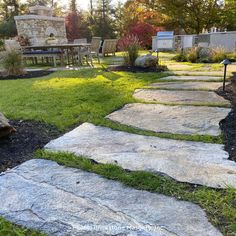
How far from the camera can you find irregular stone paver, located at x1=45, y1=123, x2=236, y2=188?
1730mm

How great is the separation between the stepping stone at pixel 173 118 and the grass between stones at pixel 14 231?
1.53m

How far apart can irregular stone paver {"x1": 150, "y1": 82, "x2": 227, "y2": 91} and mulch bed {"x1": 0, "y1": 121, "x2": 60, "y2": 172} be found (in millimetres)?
2259

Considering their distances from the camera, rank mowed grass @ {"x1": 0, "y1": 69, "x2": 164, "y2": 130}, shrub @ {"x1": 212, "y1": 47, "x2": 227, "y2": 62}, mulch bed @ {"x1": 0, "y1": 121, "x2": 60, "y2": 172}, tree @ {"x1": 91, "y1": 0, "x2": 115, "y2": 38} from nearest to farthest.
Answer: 1. mulch bed @ {"x1": 0, "y1": 121, "x2": 60, "y2": 172}
2. mowed grass @ {"x1": 0, "y1": 69, "x2": 164, "y2": 130}
3. shrub @ {"x1": 212, "y1": 47, "x2": 227, "y2": 62}
4. tree @ {"x1": 91, "y1": 0, "x2": 115, "y2": 38}

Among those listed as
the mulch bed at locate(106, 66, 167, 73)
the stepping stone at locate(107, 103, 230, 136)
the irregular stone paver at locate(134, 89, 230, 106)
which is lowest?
the stepping stone at locate(107, 103, 230, 136)

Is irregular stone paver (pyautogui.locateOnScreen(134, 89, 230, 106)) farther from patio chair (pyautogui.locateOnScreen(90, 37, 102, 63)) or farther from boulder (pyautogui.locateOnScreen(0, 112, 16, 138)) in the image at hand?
patio chair (pyautogui.locateOnScreen(90, 37, 102, 63))

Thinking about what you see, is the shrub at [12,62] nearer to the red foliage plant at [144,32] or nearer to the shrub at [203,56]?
the shrub at [203,56]

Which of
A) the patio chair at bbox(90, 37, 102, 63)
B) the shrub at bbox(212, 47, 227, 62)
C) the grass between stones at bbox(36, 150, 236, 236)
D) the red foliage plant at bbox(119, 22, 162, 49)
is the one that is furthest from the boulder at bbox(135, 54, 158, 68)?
the red foliage plant at bbox(119, 22, 162, 49)

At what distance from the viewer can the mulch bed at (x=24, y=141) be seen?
2.05 meters

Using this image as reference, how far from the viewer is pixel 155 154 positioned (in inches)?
79.9

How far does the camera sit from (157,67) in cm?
651

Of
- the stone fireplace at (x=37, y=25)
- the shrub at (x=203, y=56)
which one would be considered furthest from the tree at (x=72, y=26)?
the shrub at (x=203, y=56)

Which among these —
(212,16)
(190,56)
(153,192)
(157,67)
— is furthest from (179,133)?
(212,16)

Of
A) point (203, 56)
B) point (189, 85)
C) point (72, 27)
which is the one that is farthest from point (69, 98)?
point (72, 27)

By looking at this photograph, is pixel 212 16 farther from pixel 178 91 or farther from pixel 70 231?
pixel 70 231
